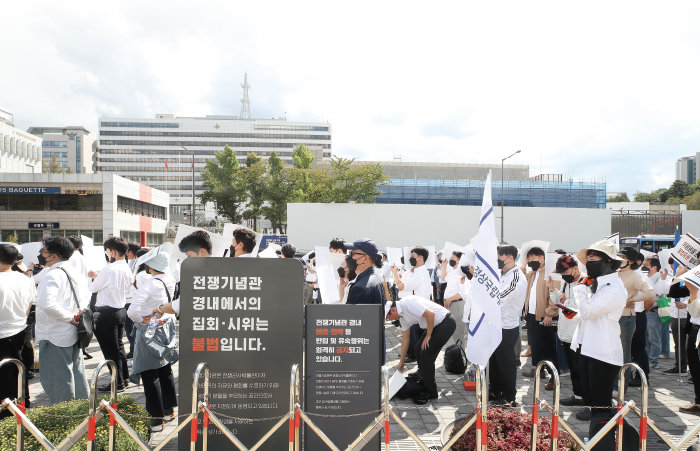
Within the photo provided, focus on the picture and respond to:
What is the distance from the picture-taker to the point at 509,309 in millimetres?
6449

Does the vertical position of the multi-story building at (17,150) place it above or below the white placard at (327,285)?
above

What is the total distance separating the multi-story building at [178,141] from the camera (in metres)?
117

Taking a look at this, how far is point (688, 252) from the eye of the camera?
25.7ft

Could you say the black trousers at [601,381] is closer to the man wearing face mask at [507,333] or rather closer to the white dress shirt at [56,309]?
the man wearing face mask at [507,333]

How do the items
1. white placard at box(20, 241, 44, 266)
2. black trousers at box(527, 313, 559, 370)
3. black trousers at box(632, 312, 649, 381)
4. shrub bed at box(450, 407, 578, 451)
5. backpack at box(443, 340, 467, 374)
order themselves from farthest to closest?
white placard at box(20, 241, 44, 266), backpack at box(443, 340, 467, 374), black trousers at box(527, 313, 559, 370), black trousers at box(632, 312, 649, 381), shrub bed at box(450, 407, 578, 451)

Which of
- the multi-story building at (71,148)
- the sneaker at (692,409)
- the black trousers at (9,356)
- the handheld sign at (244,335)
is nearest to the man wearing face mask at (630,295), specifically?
the sneaker at (692,409)

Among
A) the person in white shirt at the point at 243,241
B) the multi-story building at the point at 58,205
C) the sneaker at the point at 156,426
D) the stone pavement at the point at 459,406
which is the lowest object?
the stone pavement at the point at 459,406

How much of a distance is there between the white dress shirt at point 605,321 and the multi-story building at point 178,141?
114116 mm

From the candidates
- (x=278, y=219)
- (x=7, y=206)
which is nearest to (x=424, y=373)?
(x=278, y=219)

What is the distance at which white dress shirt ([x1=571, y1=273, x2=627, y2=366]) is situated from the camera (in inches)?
191

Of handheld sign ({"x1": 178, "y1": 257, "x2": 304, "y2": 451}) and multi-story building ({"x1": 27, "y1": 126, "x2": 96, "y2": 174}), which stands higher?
multi-story building ({"x1": 27, "y1": 126, "x2": 96, "y2": 174})

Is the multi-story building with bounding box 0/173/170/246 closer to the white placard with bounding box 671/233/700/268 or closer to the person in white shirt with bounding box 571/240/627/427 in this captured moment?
the white placard with bounding box 671/233/700/268

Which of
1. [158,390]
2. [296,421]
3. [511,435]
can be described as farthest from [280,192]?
[296,421]

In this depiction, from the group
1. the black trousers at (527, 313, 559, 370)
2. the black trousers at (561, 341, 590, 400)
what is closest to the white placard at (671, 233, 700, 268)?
the black trousers at (527, 313, 559, 370)
